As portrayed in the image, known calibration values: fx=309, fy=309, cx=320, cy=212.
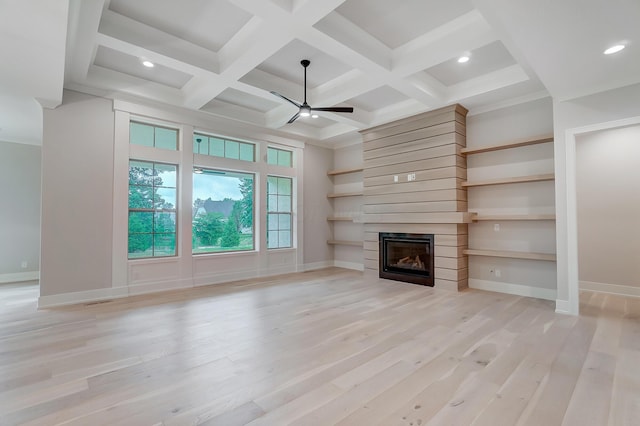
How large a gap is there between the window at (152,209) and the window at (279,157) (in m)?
2.05

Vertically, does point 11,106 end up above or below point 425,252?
above

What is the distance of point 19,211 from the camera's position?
21.1 ft

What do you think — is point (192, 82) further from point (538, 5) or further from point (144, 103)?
→ point (538, 5)

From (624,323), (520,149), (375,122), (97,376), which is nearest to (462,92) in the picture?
→ (520,149)

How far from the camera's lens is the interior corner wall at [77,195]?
427cm

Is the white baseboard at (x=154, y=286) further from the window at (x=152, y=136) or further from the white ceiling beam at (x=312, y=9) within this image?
the white ceiling beam at (x=312, y=9)

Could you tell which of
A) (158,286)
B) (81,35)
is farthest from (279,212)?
(81,35)

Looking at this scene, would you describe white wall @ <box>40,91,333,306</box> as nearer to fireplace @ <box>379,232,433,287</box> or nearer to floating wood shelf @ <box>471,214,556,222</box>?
fireplace @ <box>379,232,433,287</box>

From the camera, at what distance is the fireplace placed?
18.0 ft

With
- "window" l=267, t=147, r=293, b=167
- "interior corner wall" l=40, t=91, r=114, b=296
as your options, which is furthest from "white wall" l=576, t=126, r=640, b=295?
"interior corner wall" l=40, t=91, r=114, b=296

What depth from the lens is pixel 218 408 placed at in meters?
1.93

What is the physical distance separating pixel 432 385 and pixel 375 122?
4.97 m

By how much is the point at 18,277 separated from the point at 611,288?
35.2ft

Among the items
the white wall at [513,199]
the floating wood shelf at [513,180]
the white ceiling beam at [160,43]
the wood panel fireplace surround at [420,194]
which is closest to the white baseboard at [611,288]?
the white wall at [513,199]
